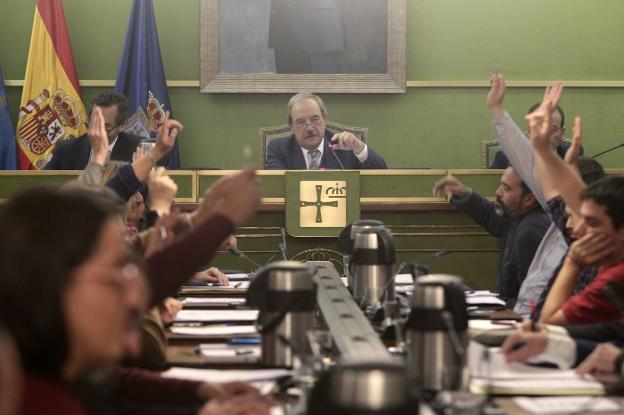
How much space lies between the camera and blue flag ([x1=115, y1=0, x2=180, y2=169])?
28.6ft

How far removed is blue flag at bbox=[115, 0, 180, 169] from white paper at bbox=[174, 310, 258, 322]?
4.91 meters

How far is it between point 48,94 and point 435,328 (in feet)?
22.9

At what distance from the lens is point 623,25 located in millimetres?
9273

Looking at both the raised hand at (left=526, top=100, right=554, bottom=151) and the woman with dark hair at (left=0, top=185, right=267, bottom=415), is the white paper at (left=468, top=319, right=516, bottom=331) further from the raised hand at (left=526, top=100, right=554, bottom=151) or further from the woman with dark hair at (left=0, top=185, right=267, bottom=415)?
the woman with dark hair at (left=0, top=185, right=267, bottom=415)

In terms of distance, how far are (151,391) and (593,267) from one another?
1.95 m

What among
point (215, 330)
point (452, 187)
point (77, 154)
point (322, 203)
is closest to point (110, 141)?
point (77, 154)

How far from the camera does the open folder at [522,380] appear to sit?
236 centimetres

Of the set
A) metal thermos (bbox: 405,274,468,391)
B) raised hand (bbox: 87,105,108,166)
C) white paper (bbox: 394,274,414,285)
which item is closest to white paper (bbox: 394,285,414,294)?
white paper (bbox: 394,274,414,285)

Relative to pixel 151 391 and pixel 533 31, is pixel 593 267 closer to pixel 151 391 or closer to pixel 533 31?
pixel 151 391

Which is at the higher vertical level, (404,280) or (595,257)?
(595,257)

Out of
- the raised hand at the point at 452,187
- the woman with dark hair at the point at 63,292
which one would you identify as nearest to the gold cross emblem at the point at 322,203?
the raised hand at the point at 452,187

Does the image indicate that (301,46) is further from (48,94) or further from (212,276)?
(212,276)

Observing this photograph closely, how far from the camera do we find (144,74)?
346 inches

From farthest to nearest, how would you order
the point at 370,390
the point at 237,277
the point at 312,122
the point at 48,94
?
1. the point at 48,94
2. the point at 312,122
3. the point at 237,277
4. the point at 370,390
